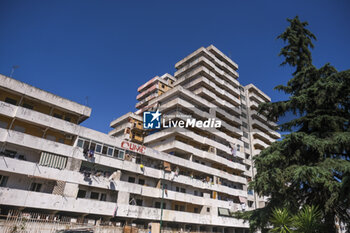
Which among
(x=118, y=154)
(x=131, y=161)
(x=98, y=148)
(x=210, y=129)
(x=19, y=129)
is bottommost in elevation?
(x=131, y=161)

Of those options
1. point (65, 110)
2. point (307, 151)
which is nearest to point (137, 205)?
point (65, 110)

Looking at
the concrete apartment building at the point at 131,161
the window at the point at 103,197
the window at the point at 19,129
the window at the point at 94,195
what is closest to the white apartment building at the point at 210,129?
the concrete apartment building at the point at 131,161

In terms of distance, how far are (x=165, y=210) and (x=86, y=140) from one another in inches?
526

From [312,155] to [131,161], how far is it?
2065 centimetres

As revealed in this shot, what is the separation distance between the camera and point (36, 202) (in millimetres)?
21062

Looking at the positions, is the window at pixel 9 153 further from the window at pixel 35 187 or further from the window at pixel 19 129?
the window at pixel 35 187

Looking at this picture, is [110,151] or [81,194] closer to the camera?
[81,194]

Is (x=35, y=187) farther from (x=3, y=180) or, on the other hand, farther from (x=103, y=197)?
(x=103, y=197)

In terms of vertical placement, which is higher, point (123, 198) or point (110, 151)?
point (110, 151)

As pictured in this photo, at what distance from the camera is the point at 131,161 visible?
2972 cm

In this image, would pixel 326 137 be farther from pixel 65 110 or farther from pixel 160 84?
pixel 160 84

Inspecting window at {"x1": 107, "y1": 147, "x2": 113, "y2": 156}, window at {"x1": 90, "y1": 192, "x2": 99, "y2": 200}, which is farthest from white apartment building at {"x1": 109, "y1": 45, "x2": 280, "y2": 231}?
window at {"x1": 90, "y1": 192, "x2": 99, "y2": 200}

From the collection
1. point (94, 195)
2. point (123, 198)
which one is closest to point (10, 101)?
point (94, 195)

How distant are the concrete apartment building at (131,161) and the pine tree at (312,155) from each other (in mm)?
16095
